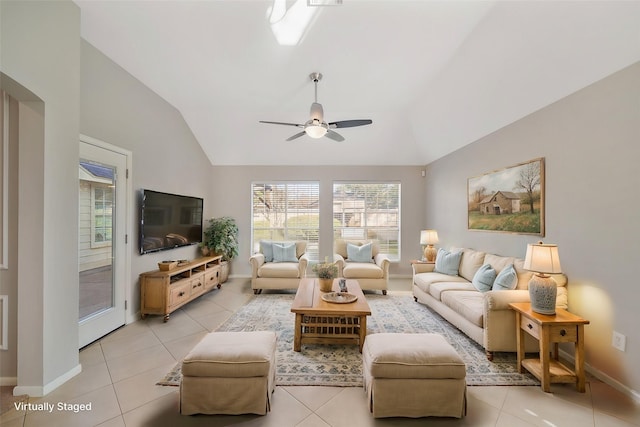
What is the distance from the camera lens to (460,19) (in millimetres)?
2352

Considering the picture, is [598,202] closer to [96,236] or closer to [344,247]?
[344,247]

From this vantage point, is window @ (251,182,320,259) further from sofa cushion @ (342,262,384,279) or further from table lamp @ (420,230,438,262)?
table lamp @ (420,230,438,262)

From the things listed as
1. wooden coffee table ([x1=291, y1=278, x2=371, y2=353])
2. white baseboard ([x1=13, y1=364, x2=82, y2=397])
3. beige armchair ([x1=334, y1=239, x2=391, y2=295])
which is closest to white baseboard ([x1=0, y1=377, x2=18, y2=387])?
white baseboard ([x1=13, y1=364, x2=82, y2=397])

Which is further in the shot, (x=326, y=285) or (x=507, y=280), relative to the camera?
(x=326, y=285)

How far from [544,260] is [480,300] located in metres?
0.87

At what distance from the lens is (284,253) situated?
4.96 meters

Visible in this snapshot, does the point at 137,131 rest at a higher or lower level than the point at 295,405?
higher

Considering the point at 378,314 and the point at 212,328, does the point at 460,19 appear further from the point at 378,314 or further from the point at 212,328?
the point at 212,328

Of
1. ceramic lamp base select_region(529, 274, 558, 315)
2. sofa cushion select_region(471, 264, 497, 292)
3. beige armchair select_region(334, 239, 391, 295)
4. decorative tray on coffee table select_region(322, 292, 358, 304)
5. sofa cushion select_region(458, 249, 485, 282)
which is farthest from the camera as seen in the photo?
beige armchair select_region(334, 239, 391, 295)

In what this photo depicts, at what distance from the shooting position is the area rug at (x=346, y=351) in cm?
215

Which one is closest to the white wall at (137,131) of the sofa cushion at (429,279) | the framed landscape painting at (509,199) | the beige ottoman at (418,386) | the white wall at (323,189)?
the white wall at (323,189)

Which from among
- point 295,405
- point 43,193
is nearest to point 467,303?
point 295,405

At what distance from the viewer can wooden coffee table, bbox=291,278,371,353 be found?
8.44 ft

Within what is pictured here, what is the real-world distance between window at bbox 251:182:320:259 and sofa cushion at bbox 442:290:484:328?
311cm
